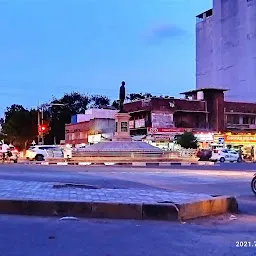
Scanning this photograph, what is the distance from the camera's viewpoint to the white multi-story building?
8525cm

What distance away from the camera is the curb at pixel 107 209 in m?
9.33

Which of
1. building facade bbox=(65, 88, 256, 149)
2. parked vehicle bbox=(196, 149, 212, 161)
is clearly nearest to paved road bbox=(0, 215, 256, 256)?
parked vehicle bbox=(196, 149, 212, 161)

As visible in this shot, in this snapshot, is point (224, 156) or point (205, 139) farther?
point (205, 139)

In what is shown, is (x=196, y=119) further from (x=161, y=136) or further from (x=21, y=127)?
(x=21, y=127)

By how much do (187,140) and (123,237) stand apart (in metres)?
60.8

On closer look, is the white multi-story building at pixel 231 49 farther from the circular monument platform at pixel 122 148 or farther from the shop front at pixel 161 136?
the circular monument platform at pixel 122 148

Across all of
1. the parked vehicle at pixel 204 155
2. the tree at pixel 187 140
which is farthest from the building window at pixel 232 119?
the parked vehicle at pixel 204 155

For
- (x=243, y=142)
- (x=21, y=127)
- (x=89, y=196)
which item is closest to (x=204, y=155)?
(x=243, y=142)

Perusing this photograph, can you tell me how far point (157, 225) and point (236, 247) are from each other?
2.13 meters

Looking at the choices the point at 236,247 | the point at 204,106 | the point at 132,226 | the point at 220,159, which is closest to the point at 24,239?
the point at 132,226

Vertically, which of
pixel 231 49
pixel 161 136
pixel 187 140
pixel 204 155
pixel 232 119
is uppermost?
pixel 231 49

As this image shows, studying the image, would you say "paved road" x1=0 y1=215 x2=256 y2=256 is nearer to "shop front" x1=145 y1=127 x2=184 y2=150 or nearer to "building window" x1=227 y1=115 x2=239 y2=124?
"shop front" x1=145 y1=127 x2=184 y2=150

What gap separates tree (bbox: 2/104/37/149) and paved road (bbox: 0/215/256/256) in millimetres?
76126

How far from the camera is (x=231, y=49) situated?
88.6 meters
